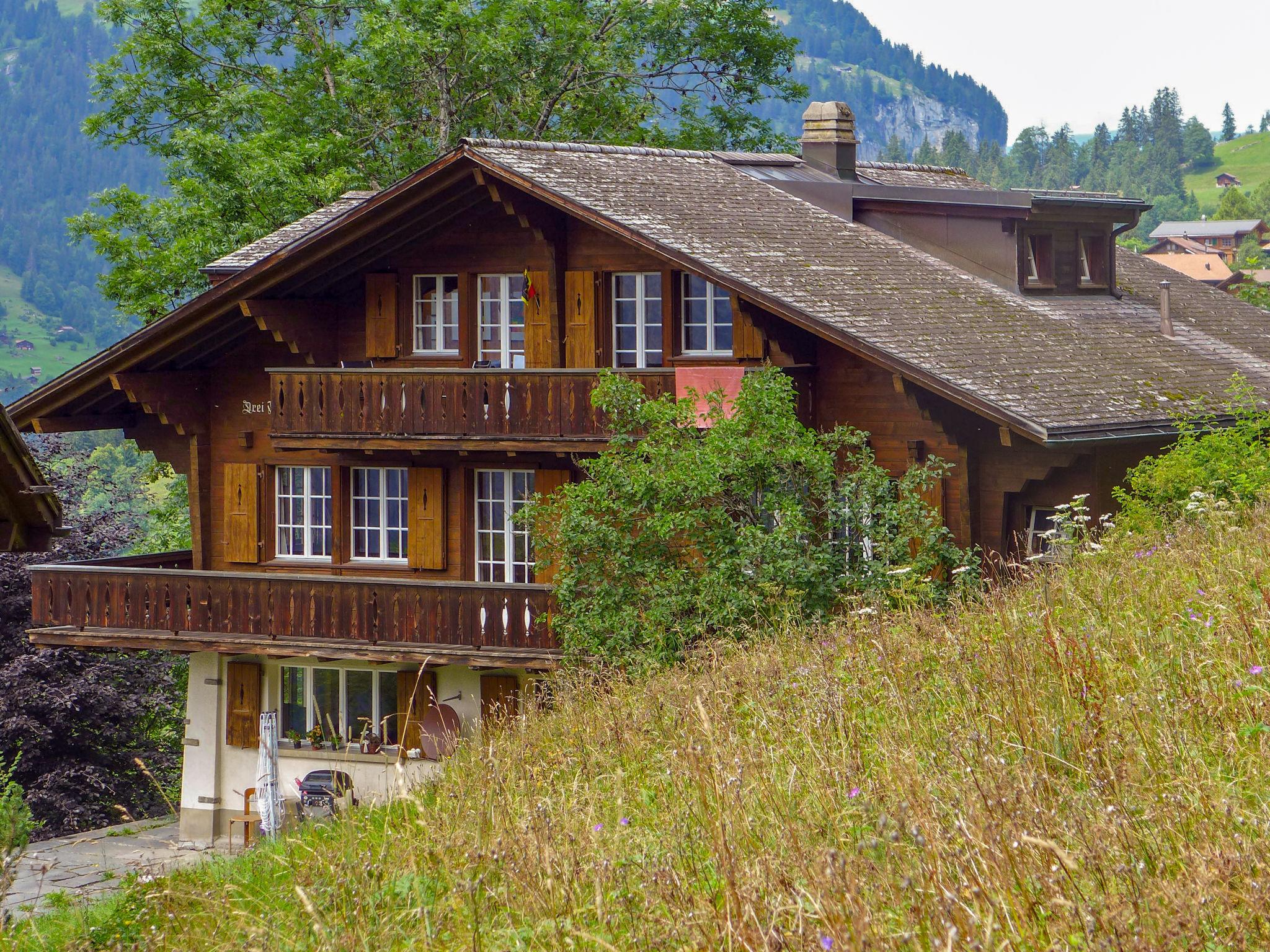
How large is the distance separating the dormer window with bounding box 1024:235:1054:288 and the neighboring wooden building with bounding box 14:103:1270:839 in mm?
52

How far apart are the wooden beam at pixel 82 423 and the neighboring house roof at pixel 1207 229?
453 feet

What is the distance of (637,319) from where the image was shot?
770 inches

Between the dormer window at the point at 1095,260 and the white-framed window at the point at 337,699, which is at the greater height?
the dormer window at the point at 1095,260

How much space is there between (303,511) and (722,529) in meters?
8.34

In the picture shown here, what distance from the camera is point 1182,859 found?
415 cm

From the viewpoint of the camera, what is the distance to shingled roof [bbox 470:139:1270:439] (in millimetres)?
16469

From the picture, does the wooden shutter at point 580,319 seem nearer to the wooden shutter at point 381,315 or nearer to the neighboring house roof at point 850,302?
the neighboring house roof at point 850,302

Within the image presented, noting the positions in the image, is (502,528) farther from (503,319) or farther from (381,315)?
(381,315)

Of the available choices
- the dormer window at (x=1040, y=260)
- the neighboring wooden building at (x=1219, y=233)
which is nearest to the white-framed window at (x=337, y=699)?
the dormer window at (x=1040, y=260)

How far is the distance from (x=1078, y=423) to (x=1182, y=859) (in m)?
12.1

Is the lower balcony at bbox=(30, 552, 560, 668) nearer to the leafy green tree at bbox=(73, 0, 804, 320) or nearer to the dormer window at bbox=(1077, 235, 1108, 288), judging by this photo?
the dormer window at bbox=(1077, 235, 1108, 288)

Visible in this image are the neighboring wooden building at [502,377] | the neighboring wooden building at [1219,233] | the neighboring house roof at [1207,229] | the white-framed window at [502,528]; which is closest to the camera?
the neighboring wooden building at [502,377]

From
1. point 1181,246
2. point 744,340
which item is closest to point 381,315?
point 744,340

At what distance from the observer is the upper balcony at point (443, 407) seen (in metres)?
18.1
